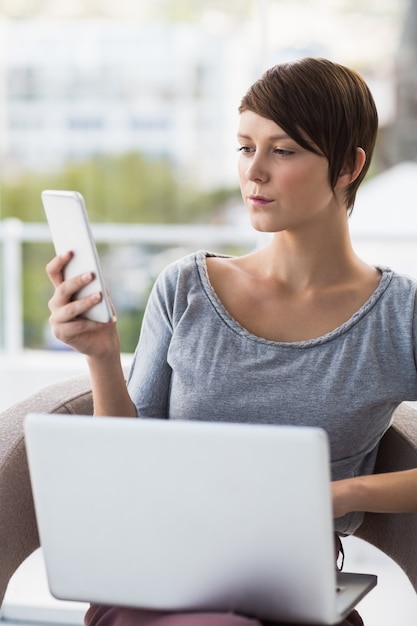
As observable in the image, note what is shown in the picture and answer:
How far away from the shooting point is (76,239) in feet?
5.01

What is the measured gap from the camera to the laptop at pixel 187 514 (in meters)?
1.25

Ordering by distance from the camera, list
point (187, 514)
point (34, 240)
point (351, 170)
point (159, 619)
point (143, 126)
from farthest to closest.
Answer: point (143, 126) < point (34, 240) < point (351, 170) < point (159, 619) < point (187, 514)

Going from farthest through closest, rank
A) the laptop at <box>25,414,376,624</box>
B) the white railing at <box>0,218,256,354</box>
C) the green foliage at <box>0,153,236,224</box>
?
the green foliage at <box>0,153,236,224</box>, the white railing at <box>0,218,256,354</box>, the laptop at <box>25,414,376,624</box>

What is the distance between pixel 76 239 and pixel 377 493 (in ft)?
1.99

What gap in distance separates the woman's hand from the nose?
332 mm

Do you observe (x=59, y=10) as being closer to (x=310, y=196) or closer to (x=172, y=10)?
(x=172, y=10)

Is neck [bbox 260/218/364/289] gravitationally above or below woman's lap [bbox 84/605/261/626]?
above

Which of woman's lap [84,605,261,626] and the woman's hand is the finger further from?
woman's lap [84,605,261,626]

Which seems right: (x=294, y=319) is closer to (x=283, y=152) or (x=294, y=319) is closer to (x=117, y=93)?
(x=283, y=152)

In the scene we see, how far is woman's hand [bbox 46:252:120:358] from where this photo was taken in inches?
61.6

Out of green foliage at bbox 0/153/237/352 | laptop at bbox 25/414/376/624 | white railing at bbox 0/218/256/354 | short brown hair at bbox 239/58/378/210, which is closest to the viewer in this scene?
laptop at bbox 25/414/376/624

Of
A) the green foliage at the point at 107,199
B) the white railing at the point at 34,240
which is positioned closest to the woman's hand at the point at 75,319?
the white railing at the point at 34,240

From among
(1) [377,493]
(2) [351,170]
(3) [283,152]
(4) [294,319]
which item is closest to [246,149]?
(3) [283,152]

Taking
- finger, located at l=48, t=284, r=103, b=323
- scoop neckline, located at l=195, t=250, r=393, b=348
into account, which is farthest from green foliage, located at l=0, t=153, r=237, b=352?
finger, located at l=48, t=284, r=103, b=323
